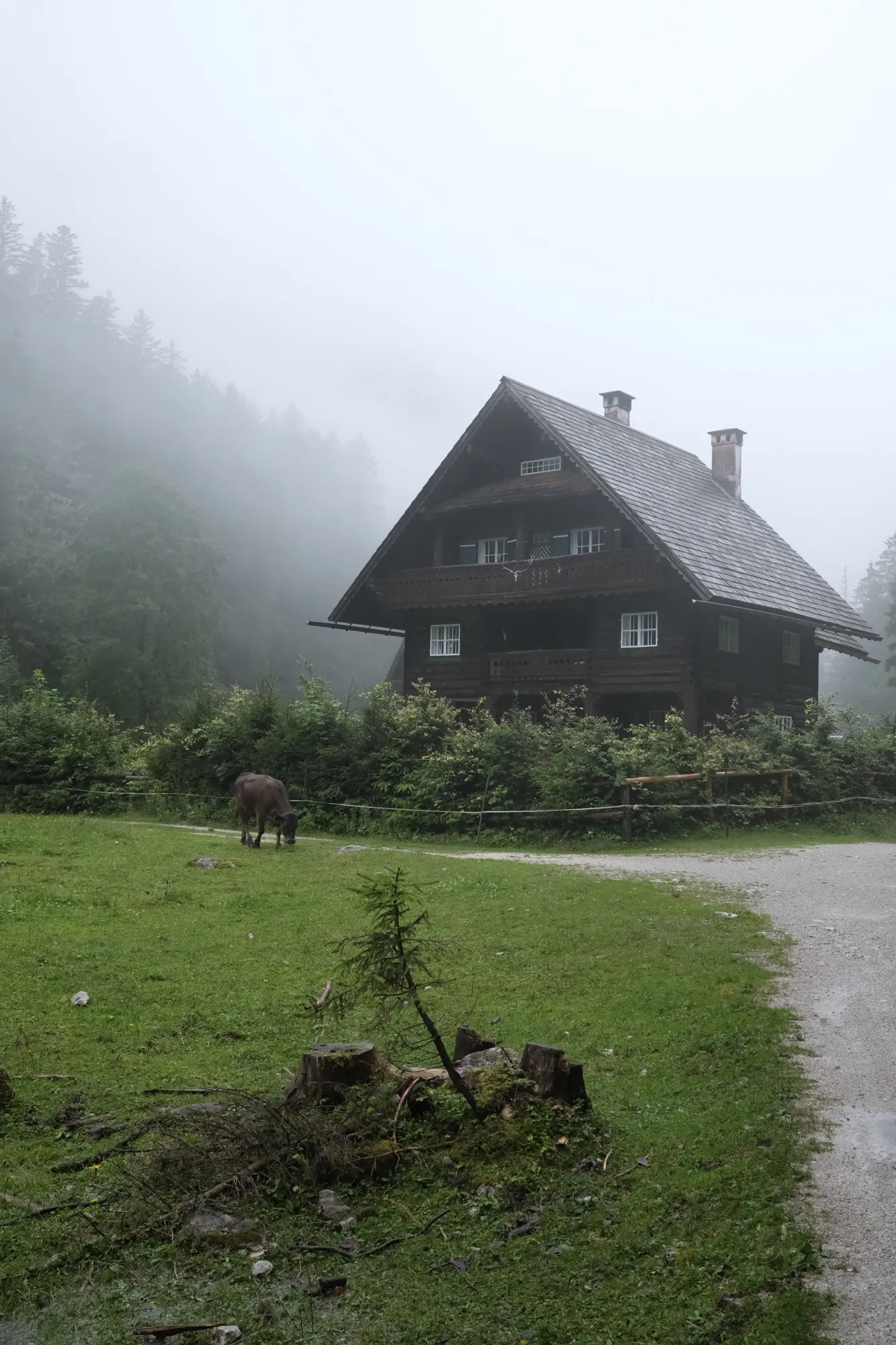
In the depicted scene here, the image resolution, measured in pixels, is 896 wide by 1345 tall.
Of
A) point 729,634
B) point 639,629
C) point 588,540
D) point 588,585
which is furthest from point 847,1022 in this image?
point 588,540

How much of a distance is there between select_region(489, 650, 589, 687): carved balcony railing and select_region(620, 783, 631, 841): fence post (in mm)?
11957

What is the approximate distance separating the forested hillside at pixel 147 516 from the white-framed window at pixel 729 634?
1131cm

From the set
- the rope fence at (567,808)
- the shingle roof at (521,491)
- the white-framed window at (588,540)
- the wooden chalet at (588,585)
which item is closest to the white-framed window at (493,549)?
the wooden chalet at (588,585)

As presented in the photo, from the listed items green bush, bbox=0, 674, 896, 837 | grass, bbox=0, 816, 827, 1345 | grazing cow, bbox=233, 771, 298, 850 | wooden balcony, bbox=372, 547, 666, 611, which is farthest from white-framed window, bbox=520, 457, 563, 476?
grass, bbox=0, 816, 827, 1345

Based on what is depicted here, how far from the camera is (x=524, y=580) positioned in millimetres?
33344

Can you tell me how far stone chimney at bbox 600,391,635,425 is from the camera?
41688 millimetres

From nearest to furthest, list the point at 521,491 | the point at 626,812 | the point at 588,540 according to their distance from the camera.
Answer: the point at 626,812
the point at 521,491
the point at 588,540

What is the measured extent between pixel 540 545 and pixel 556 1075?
29534 mm

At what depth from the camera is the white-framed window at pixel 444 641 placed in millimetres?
36625

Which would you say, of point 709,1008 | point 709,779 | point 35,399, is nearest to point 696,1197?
point 709,1008

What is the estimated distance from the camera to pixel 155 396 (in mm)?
106812

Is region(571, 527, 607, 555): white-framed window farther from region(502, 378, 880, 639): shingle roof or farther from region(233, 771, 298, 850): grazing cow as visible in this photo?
region(233, 771, 298, 850): grazing cow

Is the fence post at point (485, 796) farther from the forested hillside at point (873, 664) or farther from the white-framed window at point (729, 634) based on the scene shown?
the forested hillside at point (873, 664)

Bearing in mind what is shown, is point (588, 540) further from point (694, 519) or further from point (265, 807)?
point (265, 807)
